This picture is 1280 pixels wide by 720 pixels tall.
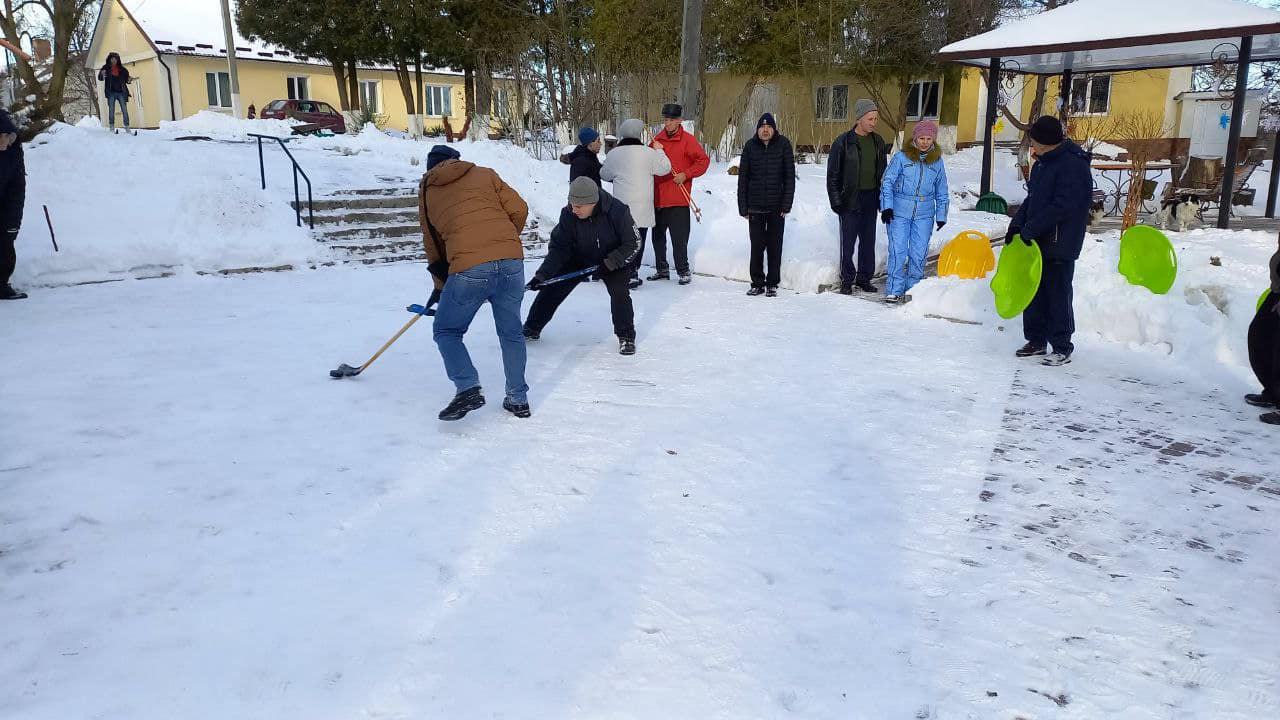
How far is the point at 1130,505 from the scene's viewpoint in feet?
12.5

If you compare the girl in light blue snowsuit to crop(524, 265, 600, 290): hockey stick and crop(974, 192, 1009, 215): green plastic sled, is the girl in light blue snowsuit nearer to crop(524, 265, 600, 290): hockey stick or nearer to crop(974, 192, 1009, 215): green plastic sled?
crop(524, 265, 600, 290): hockey stick

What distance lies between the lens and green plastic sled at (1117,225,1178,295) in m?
6.52

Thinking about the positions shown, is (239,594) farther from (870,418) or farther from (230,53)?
(230,53)

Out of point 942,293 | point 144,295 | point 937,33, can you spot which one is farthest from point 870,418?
point 937,33

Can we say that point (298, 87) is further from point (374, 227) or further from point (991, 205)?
point (991, 205)

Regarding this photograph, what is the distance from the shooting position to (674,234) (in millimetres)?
8898

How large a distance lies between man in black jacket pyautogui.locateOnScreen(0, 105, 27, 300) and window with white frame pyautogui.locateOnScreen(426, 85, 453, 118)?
32062 millimetres

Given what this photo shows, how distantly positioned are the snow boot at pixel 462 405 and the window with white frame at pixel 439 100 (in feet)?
118

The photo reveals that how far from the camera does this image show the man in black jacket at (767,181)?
309 inches

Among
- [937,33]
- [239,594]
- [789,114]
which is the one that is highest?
[937,33]

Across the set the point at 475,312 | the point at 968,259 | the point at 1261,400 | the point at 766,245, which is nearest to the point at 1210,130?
the point at 968,259

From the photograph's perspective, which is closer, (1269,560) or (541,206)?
(1269,560)

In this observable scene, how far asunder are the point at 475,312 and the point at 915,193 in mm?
4327

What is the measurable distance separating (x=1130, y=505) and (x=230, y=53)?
23424 millimetres
